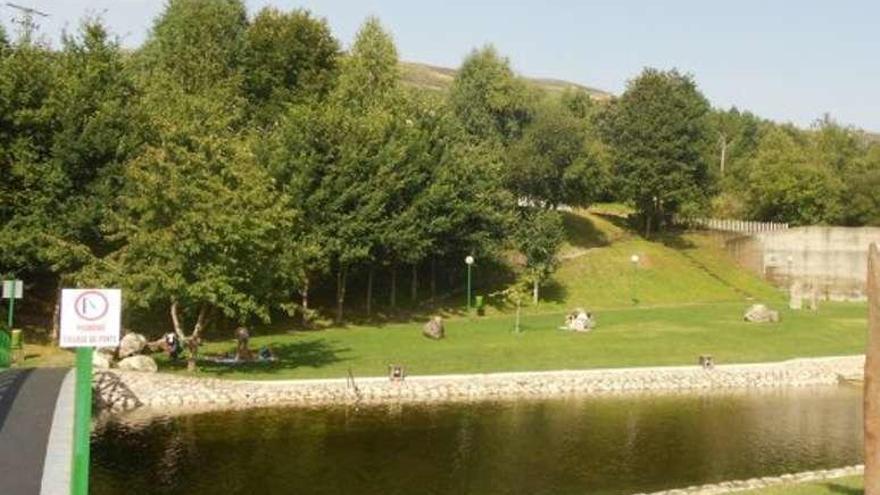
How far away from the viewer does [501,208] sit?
217 ft

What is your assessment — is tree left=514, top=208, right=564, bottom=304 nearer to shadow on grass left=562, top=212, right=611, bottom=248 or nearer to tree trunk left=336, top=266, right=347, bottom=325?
tree trunk left=336, top=266, right=347, bottom=325

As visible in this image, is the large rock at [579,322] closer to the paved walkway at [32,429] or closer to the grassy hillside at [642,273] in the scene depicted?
the grassy hillside at [642,273]

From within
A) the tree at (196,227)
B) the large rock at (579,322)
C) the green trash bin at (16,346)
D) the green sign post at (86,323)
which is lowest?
the green trash bin at (16,346)

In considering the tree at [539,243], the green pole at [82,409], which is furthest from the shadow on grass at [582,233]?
the green pole at [82,409]

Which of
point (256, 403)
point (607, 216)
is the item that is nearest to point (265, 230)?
point (256, 403)

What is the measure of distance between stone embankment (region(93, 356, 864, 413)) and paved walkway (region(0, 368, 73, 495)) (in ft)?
8.81

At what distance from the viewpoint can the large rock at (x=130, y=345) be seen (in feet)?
125

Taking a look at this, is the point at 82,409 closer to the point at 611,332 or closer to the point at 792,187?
the point at 611,332

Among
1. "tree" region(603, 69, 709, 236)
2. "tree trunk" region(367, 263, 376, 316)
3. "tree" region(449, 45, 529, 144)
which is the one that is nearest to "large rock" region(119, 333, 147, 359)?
"tree trunk" region(367, 263, 376, 316)

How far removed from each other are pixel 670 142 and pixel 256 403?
5680 cm

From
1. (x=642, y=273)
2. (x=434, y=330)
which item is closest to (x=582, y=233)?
(x=642, y=273)

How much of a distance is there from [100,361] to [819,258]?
2518 inches

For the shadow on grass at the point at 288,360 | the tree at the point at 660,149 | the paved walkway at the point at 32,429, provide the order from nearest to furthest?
the paved walkway at the point at 32,429 → the shadow on grass at the point at 288,360 → the tree at the point at 660,149

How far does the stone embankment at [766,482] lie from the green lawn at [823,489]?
74 cm
